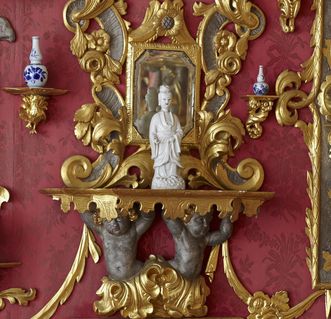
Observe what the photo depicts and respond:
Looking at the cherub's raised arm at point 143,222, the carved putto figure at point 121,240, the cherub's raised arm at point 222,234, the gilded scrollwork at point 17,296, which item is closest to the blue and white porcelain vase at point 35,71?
the carved putto figure at point 121,240

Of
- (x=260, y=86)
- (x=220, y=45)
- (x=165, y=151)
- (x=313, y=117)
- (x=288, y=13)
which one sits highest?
(x=288, y=13)

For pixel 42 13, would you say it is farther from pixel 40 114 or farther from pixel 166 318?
pixel 166 318

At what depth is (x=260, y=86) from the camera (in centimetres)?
445

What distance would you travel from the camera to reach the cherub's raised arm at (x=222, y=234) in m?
4.43

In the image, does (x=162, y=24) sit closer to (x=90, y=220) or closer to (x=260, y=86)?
(x=260, y=86)

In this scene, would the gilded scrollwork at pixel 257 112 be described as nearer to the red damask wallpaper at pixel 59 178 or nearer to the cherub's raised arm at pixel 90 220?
the red damask wallpaper at pixel 59 178

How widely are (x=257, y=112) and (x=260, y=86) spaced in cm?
13

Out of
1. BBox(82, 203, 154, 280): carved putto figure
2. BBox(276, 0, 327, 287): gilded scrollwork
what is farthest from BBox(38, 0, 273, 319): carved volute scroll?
BBox(276, 0, 327, 287): gilded scrollwork

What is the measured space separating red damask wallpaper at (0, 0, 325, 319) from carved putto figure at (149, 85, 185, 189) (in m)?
0.27

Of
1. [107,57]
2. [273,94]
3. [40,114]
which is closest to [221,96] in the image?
[273,94]

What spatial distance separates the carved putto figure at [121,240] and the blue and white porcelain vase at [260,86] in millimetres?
681

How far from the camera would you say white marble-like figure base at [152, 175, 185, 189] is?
4.25 m

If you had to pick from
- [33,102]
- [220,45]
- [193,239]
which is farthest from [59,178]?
[220,45]

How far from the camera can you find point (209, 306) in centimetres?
452
